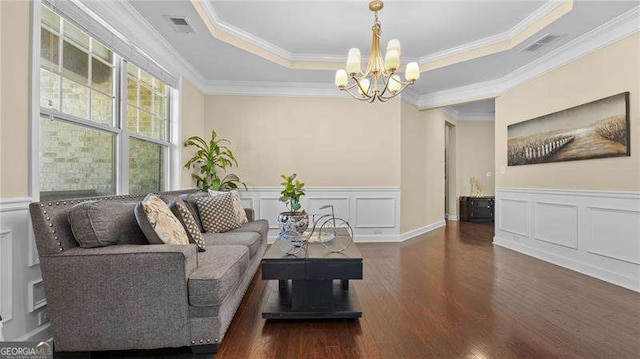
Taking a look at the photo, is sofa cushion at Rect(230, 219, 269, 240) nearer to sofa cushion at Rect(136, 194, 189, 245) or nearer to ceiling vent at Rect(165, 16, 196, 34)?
sofa cushion at Rect(136, 194, 189, 245)

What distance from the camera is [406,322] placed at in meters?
2.23

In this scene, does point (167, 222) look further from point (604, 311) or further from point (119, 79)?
point (604, 311)

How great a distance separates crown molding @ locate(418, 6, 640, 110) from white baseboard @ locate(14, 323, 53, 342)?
548 cm

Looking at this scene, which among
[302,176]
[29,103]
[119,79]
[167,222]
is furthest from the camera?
[302,176]

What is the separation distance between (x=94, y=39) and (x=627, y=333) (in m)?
4.62

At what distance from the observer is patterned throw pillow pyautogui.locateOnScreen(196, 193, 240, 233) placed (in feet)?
10.5

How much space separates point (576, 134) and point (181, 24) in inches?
182

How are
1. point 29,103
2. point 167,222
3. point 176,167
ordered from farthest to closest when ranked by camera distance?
point 176,167, point 167,222, point 29,103

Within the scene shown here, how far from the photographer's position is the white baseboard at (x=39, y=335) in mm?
1768

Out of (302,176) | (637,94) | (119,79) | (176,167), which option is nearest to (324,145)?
(302,176)

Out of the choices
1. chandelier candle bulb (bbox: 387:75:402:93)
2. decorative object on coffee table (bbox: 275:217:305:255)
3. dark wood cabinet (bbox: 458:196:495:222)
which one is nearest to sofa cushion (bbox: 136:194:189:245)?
decorative object on coffee table (bbox: 275:217:305:255)

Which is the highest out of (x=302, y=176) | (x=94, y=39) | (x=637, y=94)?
(x=94, y=39)

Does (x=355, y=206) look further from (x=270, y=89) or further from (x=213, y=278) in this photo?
(x=213, y=278)

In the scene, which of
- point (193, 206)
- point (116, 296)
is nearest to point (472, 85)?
point (193, 206)
